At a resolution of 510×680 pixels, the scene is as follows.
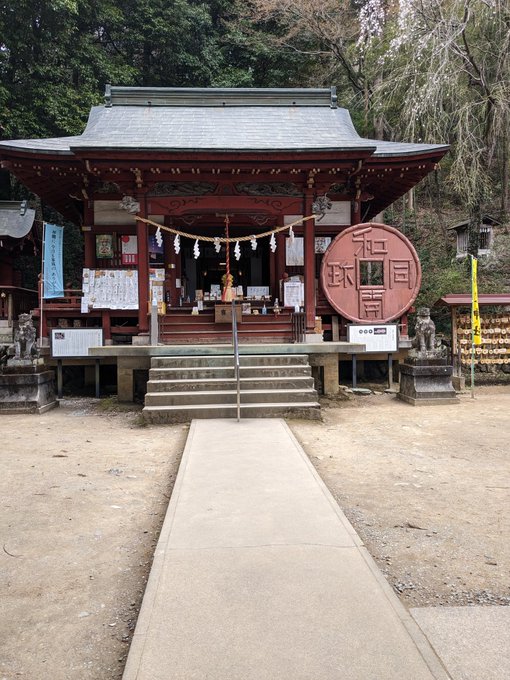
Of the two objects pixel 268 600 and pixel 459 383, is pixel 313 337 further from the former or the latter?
pixel 268 600

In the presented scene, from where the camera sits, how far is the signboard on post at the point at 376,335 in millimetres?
9812

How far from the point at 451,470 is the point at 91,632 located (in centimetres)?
378

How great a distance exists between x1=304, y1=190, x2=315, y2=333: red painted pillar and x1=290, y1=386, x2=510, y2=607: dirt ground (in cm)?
242

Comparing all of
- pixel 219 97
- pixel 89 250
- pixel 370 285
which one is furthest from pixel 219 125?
pixel 370 285

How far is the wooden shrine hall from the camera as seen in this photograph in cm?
907

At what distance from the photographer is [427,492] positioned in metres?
4.20

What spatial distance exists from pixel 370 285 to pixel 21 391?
7099 mm

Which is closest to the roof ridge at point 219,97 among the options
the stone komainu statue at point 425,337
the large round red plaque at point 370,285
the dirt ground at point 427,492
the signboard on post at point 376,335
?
the large round red plaque at point 370,285

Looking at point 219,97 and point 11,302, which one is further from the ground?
point 219,97

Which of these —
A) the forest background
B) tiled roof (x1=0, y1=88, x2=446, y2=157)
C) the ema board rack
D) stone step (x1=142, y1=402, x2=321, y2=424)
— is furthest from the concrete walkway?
the forest background

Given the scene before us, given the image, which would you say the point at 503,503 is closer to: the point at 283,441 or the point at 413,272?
the point at 283,441

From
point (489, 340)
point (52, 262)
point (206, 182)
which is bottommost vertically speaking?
point (489, 340)

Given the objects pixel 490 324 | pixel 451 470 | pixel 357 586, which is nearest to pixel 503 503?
pixel 451 470

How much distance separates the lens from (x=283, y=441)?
5551 mm
